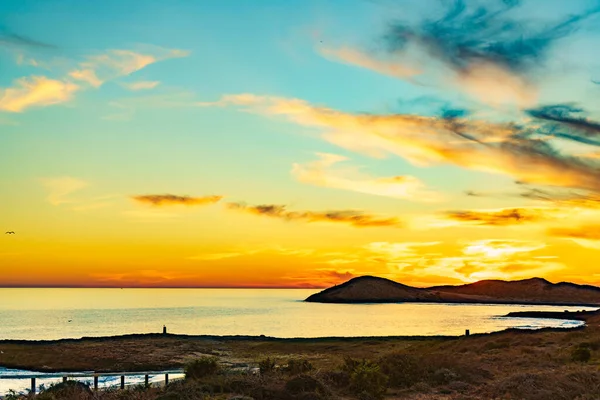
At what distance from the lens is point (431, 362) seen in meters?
29.1

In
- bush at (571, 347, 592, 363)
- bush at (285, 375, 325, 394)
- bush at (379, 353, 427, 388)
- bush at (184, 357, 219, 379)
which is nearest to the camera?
bush at (285, 375, 325, 394)

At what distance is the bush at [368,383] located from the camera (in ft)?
78.2

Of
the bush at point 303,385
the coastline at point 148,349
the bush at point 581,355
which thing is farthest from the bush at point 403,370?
the coastline at point 148,349

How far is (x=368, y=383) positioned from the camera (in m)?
24.3

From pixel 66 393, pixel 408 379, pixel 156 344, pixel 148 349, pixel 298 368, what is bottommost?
pixel 148 349

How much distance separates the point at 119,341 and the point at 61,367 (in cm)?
1561

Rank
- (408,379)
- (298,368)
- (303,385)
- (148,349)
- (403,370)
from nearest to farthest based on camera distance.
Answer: (303,385)
(408,379)
(403,370)
(298,368)
(148,349)

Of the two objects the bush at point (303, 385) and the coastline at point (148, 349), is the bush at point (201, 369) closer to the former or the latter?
the bush at point (303, 385)

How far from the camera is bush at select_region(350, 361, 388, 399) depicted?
78.2 ft

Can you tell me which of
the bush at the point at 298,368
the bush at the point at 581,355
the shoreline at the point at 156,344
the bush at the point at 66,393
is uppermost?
Result: the bush at the point at 66,393

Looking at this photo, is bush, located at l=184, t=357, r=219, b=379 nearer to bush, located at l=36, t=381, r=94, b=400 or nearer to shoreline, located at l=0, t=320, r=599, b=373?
bush, located at l=36, t=381, r=94, b=400

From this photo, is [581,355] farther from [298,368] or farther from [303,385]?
[303,385]

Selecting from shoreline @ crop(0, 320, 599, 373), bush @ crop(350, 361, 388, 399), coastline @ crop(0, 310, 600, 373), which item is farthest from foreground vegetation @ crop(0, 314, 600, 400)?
coastline @ crop(0, 310, 600, 373)

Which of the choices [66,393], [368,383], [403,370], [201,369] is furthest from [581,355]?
[66,393]
